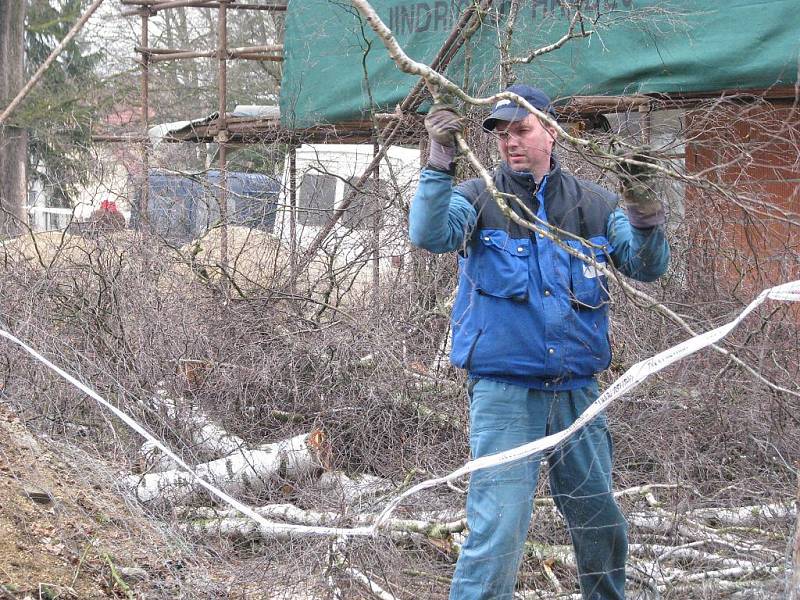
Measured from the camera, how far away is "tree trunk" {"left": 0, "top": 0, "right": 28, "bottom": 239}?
64.2 feet

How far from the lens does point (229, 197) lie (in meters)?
7.55

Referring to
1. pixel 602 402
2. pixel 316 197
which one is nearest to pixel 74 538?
pixel 602 402

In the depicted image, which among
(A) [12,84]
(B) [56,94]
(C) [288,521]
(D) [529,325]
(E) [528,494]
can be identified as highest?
(A) [12,84]

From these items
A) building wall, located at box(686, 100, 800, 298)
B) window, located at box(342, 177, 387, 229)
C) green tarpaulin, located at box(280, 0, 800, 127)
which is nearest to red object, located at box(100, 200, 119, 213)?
green tarpaulin, located at box(280, 0, 800, 127)

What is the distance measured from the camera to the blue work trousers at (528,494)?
295cm

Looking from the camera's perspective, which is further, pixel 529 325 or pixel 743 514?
pixel 743 514

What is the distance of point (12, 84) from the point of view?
20469 millimetres

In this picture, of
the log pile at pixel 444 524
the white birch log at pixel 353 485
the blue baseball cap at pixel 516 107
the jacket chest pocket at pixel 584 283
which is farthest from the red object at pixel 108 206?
the jacket chest pocket at pixel 584 283

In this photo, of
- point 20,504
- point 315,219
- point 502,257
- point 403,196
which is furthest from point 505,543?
point 315,219

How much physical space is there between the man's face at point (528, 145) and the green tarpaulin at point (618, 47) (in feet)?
10.8

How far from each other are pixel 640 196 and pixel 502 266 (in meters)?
0.47

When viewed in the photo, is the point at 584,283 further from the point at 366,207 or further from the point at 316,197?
the point at 316,197

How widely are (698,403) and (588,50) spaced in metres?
3.97

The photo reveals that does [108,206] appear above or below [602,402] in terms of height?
above
